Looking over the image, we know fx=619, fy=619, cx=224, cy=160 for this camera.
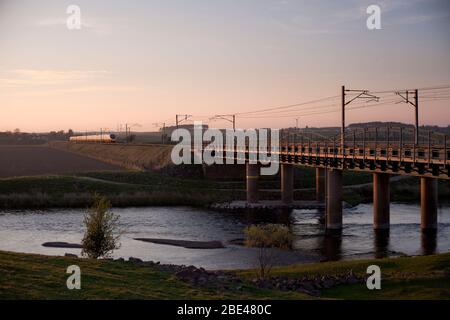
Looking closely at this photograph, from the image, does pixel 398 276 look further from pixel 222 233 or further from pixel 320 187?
pixel 320 187

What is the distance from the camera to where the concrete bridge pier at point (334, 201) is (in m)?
Answer: 68.1

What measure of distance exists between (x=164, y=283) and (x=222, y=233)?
36.3 metres

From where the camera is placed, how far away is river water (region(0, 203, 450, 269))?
2041 inches

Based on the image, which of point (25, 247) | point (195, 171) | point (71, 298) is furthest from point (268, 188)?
point (71, 298)

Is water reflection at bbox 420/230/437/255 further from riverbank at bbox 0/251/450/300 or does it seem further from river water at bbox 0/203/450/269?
riverbank at bbox 0/251/450/300

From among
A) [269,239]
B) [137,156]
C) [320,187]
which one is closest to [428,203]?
[269,239]

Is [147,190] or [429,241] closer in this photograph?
[429,241]

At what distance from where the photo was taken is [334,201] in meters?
69.1

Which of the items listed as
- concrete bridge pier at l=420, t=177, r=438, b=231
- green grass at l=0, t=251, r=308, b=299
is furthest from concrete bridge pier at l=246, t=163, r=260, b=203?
green grass at l=0, t=251, r=308, b=299

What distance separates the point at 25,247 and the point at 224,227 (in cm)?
2365

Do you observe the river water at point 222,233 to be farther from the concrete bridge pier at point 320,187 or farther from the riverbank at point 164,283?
the riverbank at point 164,283

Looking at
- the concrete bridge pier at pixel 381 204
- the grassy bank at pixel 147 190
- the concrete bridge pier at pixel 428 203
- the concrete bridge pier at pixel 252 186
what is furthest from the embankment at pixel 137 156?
the concrete bridge pier at pixel 428 203

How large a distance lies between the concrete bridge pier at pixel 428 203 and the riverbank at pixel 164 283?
22986 millimetres
